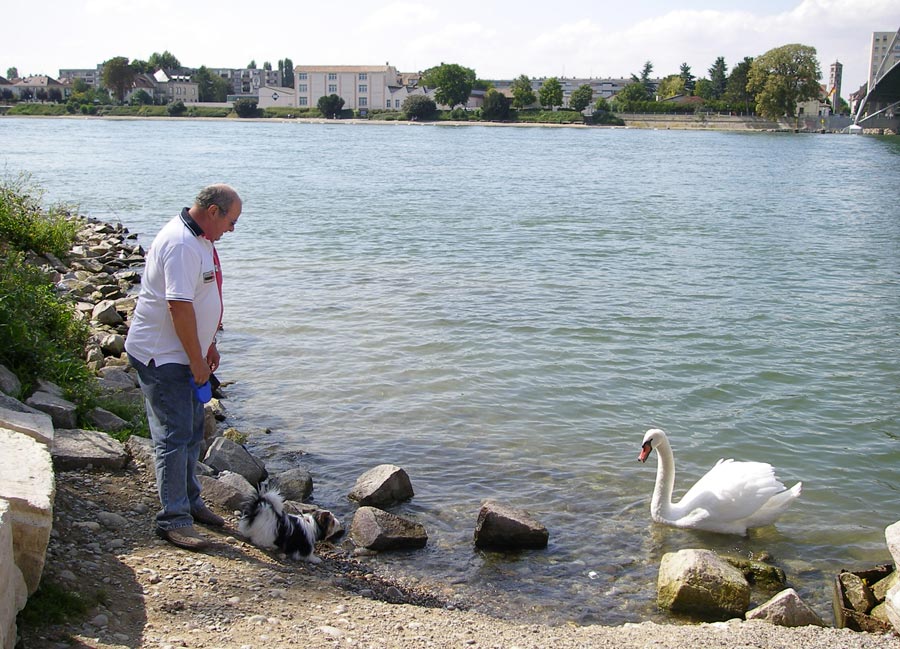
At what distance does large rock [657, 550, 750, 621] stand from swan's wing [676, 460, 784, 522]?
127 cm

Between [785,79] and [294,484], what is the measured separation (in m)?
129

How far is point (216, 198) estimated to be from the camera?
4926 mm

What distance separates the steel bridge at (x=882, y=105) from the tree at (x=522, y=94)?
179 feet

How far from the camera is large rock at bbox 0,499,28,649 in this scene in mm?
3377

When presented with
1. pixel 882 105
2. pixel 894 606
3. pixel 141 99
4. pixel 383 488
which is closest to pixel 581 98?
pixel 882 105

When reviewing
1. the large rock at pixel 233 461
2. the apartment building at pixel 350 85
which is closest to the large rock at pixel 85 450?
the large rock at pixel 233 461

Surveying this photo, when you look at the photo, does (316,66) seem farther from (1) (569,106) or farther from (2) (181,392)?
(2) (181,392)

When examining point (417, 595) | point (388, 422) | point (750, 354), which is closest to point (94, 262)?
point (388, 422)

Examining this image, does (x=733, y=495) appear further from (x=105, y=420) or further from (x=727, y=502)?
(x=105, y=420)

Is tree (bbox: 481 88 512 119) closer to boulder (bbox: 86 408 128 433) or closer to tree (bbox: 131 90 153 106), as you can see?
tree (bbox: 131 90 153 106)

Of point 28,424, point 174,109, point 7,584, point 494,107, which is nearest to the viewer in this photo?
point 7,584

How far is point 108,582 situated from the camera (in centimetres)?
456

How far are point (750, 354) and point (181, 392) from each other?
933 cm

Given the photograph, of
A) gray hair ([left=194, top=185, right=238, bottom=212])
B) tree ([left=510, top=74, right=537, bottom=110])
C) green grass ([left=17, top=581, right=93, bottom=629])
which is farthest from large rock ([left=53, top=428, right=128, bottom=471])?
tree ([left=510, top=74, right=537, bottom=110])
